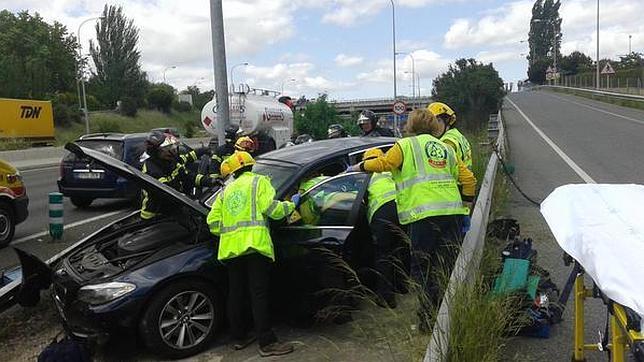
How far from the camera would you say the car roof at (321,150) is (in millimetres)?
5746

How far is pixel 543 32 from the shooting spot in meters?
128

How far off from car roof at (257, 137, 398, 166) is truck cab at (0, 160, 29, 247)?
436 centimetres

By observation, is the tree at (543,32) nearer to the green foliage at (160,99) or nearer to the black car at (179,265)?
the green foliage at (160,99)

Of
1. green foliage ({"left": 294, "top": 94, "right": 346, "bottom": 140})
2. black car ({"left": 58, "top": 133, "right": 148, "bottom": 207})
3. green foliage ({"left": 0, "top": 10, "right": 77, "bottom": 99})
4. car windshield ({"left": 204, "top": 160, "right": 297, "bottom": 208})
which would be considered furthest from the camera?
green foliage ({"left": 0, "top": 10, "right": 77, "bottom": 99})

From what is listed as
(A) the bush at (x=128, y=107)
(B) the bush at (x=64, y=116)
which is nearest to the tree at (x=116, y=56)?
(A) the bush at (x=128, y=107)

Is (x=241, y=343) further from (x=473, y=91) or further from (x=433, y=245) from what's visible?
(x=473, y=91)

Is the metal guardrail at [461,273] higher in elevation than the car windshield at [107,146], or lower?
lower

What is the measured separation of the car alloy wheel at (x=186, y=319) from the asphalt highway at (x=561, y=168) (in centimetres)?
233

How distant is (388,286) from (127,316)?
7.05ft

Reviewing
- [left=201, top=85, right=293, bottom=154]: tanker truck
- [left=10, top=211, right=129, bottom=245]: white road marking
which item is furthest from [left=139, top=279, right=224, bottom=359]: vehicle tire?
[left=201, top=85, right=293, bottom=154]: tanker truck

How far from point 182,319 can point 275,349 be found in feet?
2.51

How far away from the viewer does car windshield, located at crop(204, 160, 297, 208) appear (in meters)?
5.49

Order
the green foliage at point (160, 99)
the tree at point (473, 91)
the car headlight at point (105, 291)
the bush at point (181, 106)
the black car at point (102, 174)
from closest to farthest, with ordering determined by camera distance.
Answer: the car headlight at point (105, 291)
the black car at point (102, 174)
the tree at point (473, 91)
the green foliage at point (160, 99)
the bush at point (181, 106)

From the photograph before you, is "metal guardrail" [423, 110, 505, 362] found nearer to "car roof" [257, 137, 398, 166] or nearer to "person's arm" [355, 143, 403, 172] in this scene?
"person's arm" [355, 143, 403, 172]
